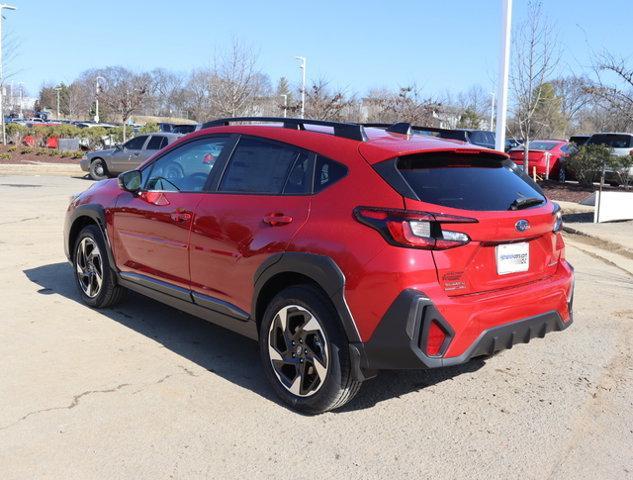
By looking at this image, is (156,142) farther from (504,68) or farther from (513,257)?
(513,257)

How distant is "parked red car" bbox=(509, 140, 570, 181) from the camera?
20.7 meters

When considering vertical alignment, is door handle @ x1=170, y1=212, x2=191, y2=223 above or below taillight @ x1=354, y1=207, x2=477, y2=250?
below

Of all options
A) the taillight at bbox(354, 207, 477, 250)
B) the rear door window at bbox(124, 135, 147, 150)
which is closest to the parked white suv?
the rear door window at bbox(124, 135, 147, 150)

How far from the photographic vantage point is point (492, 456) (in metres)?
3.30

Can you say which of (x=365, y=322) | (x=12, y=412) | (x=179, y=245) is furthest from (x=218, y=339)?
(x=365, y=322)

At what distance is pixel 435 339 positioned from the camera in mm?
3318

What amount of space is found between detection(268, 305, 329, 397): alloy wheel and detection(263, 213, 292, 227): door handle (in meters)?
0.51

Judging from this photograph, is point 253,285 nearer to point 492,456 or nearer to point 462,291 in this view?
point 462,291

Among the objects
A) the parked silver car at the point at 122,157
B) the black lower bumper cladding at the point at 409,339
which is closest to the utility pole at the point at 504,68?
the black lower bumper cladding at the point at 409,339

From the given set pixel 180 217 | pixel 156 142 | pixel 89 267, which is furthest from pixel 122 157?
pixel 180 217

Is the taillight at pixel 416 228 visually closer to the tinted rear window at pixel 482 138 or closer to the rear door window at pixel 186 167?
the rear door window at pixel 186 167

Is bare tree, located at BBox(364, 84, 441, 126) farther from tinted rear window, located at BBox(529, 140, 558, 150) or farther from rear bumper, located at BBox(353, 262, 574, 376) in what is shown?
rear bumper, located at BBox(353, 262, 574, 376)

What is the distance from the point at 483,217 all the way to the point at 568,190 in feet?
55.3

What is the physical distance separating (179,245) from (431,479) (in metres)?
2.49
